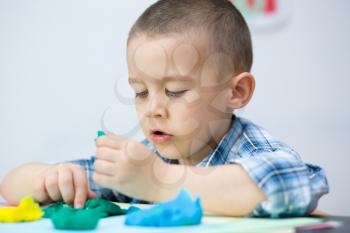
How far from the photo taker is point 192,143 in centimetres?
102

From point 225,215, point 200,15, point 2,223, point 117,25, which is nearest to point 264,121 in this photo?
point 117,25

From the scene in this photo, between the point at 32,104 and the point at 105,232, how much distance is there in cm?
147

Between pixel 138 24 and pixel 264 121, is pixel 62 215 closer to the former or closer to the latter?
pixel 138 24

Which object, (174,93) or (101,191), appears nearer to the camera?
(174,93)

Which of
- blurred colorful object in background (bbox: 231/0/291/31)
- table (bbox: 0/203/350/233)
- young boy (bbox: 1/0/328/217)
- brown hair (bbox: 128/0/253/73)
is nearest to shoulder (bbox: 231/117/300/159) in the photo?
young boy (bbox: 1/0/328/217)

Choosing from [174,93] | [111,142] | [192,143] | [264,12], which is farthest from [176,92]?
[264,12]

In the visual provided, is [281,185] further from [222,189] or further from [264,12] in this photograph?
[264,12]

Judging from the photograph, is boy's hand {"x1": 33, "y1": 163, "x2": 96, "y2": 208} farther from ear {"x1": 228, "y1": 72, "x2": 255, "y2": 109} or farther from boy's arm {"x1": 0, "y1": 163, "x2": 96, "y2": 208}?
ear {"x1": 228, "y1": 72, "x2": 255, "y2": 109}

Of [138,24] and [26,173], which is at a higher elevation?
[138,24]

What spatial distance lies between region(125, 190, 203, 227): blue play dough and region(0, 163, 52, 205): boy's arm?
363mm

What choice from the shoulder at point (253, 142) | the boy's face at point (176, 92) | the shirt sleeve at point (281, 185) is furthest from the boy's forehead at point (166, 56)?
the shirt sleeve at point (281, 185)

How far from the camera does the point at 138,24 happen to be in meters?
1.06

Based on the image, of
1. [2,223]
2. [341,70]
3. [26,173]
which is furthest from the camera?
[341,70]

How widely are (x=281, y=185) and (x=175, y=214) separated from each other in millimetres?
148
